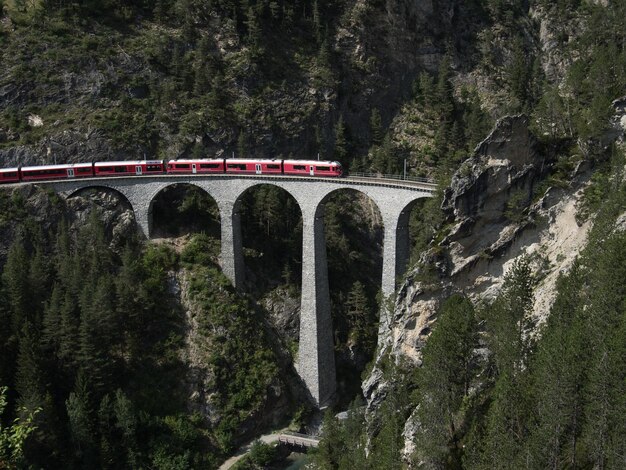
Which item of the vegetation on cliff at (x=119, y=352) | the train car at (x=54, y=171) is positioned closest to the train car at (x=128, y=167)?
the train car at (x=54, y=171)

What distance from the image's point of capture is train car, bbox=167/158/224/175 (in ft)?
199

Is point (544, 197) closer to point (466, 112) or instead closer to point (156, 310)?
point (156, 310)

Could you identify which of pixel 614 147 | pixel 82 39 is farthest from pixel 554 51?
pixel 82 39

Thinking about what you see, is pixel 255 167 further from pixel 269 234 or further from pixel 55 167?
pixel 55 167

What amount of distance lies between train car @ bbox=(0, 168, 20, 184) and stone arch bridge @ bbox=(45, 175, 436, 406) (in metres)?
3.69

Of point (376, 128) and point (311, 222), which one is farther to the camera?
point (376, 128)

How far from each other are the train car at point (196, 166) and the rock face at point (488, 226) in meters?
28.6

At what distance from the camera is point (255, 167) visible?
5912 cm

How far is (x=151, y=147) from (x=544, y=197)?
4685 cm

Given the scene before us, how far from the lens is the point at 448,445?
31016 mm

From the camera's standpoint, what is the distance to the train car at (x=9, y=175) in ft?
198

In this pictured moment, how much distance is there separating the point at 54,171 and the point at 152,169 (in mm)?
9929

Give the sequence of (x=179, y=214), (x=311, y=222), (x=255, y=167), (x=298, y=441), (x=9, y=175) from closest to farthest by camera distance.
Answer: (x=298, y=441), (x=311, y=222), (x=255, y=167), (x=9, y=175), (x=179, y=214)

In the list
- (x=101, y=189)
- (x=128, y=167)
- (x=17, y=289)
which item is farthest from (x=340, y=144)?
(x=17, y=289)
